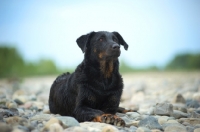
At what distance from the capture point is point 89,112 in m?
6.27

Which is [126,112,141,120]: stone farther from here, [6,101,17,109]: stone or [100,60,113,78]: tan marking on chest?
[6,101,17,109]: stone

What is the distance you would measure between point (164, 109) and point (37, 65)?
26.1m

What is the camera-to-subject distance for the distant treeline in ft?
90.2

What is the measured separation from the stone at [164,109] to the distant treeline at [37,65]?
2077 centimetres

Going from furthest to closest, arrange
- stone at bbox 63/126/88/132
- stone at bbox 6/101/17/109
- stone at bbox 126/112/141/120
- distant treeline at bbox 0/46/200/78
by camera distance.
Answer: distant treeline at bbox 0/46/200/78
stone at bbox 6/101/17/109
stone at bbox 126/112/141/120
stone at bbox 63/126/88/132

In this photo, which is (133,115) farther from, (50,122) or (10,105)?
(10,105)

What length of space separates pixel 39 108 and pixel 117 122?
3.77 metres

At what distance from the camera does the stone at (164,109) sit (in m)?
7.38

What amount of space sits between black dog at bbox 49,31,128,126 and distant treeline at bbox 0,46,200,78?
20.5 metres

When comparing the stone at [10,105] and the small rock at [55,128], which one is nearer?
the small rock at [55,128]

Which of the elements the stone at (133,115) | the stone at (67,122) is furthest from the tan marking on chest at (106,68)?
the stone at (67,122)

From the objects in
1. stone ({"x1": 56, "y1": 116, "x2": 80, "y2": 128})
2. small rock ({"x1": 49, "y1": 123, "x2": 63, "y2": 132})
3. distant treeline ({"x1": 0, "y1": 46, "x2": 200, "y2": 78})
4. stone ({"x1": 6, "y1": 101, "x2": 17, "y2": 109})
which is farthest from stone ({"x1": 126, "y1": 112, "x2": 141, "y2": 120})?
distant treeline ({"x1": 0, "y1": 46, "x2": 200, "y2": 78})

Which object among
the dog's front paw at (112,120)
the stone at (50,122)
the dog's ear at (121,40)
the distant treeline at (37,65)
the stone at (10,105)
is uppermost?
the distant treeline at (37,65)

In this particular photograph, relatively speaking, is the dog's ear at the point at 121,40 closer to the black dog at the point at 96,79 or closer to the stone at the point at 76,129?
the black dog at the point at 96,79
